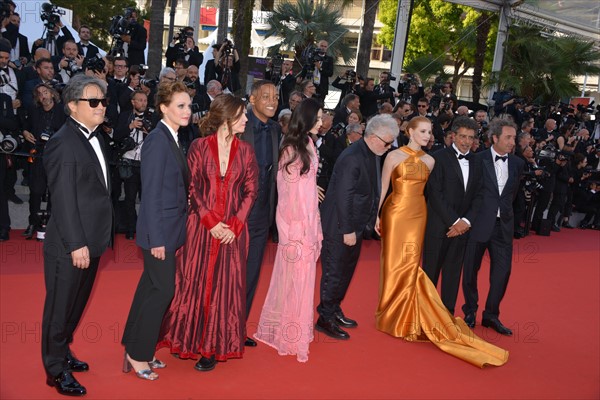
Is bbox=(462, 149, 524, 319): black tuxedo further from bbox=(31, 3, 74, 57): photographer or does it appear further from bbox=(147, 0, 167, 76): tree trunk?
bbox=(147, 0, 167, 76): tree trunk

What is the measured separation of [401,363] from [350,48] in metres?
17.3

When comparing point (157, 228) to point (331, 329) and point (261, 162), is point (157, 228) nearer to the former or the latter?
point (261, 162)

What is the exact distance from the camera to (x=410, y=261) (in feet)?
16.9

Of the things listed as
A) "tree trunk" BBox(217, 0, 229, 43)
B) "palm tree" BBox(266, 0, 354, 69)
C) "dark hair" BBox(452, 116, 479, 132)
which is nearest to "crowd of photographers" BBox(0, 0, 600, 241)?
"dark hair" BBox(452, 116, 479, 132)

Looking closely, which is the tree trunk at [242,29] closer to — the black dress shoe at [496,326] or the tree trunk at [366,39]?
the tree trunk at [366,39]

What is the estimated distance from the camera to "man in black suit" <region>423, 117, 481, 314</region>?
528 cm

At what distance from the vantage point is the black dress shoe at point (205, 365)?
4.11m

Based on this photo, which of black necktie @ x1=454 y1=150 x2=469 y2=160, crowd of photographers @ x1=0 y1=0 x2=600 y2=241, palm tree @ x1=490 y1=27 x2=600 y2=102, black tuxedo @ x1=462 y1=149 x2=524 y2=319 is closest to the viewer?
black necktie @ x1=454 y1=150 x2=469 y2=160

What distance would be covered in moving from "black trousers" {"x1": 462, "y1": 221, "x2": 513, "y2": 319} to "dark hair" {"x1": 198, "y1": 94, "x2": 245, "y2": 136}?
253 cm

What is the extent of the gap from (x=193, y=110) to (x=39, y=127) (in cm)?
160

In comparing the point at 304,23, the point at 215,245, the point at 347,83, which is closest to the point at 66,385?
the point at 215,245

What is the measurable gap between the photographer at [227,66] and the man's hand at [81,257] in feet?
19.8

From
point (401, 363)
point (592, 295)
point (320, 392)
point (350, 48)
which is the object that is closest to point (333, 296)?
point (401, 363)

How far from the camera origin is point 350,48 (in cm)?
2088
